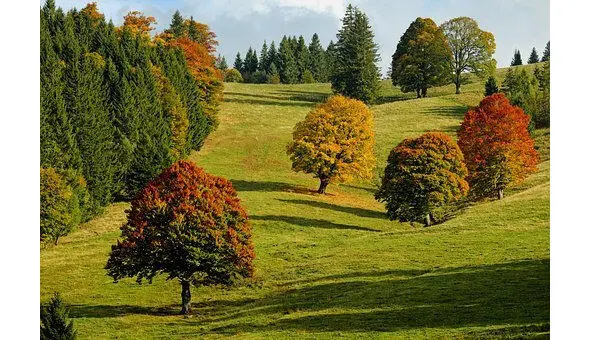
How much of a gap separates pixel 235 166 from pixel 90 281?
3237 cm

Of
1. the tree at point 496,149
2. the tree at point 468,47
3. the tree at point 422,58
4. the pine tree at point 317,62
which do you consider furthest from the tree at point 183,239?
the pine tree at point 317,62

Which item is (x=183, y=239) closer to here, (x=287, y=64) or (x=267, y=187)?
(x=267, y=187)

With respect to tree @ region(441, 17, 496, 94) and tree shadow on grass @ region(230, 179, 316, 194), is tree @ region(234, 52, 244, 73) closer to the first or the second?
tree @ region(441, 17, 496, 94)

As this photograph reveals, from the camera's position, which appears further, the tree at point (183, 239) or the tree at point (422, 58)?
the tree at point (422, 58)

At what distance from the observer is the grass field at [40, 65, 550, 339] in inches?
969

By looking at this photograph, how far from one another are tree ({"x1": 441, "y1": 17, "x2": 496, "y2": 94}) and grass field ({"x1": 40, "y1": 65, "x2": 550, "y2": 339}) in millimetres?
31157

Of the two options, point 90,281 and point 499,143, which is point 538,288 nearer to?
point 90,281

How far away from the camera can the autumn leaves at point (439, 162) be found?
4784 cm

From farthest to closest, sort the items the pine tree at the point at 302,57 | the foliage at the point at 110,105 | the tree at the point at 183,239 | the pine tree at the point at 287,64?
the pine tree at the point at 302,57, the pine tree at the point at 287,64, the foliage at the point at 110,105, the tree at the point at 183,239

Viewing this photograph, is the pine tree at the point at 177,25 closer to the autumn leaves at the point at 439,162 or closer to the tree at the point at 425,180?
the autumn leaves at the point at 439,162

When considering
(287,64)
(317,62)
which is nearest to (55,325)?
(287,64)

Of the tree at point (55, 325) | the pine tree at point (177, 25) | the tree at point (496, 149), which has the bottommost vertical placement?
the tree at point (55, 325)

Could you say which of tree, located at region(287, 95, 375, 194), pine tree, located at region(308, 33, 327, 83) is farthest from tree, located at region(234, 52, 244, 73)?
tree, located at region(287, 95, 375, 194)

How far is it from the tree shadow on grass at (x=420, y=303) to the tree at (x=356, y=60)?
60526 millimetres
